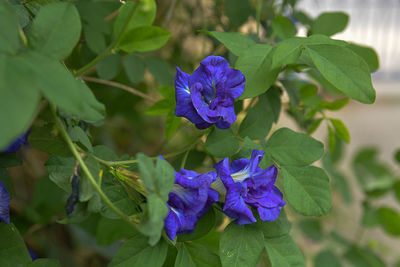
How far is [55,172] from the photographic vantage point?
448 millimetres

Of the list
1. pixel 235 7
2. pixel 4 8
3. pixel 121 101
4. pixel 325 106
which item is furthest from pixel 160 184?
pixel 121 101

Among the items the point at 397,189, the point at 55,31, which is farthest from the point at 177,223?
the point at 397,189

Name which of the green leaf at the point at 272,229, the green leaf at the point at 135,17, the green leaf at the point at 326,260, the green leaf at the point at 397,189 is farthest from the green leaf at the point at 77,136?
the green leaf at the point at 397,189

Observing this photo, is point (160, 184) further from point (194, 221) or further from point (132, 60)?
point (132, 60)

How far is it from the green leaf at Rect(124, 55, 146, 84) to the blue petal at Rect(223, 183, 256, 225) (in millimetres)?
404

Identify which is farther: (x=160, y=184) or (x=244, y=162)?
(x=244, y=162)

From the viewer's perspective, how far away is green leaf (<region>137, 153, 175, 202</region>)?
0.36m

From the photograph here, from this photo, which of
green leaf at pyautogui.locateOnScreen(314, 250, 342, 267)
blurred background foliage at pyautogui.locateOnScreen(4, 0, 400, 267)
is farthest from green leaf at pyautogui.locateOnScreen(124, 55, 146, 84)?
green leaf at pyautogui.locateOnScreen(314, 250, 342, 267)

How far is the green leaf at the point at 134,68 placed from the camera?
782 millimetres

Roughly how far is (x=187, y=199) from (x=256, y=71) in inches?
7.4

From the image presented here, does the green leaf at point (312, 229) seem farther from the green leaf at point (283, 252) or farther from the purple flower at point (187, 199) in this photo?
the purple flower at point (187, 199)

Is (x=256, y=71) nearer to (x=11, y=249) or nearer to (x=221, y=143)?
(x=221, y=143)

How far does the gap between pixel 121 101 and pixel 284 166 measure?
0.70 metres

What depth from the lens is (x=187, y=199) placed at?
44 centimetres
